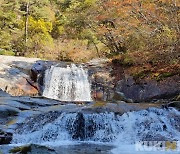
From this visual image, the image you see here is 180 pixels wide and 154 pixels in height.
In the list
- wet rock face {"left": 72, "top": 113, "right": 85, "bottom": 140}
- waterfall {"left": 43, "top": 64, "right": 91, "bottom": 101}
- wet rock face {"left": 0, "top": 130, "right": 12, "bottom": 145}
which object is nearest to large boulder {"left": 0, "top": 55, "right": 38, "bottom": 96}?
waterfall {"left": 43, "top": 64, "right": 91, "bottom": 101}

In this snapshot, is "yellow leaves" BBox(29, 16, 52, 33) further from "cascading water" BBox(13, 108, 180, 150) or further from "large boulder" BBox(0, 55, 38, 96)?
"cascading water" BBox(13, 108, 180, 150)

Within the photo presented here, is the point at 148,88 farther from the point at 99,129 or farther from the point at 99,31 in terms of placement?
the point at 99,129

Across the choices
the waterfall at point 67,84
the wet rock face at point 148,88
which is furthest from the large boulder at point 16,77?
the wet rock face at point 148,88

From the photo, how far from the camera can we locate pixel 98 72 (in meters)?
19.4

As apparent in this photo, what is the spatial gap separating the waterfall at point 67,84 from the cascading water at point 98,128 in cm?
701

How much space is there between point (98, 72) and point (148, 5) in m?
4.37

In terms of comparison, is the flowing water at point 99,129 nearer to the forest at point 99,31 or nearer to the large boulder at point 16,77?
the forest at point 99,31

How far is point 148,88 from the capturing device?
1680cm

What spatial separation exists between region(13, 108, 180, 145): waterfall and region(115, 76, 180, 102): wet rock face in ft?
15.1

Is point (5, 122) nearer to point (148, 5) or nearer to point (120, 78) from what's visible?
point (120, 78)

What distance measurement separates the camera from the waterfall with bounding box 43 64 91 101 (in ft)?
60.3

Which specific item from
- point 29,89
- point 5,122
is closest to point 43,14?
point 29,89

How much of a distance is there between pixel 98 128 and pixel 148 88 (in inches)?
254

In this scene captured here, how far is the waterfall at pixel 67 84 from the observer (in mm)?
18391
